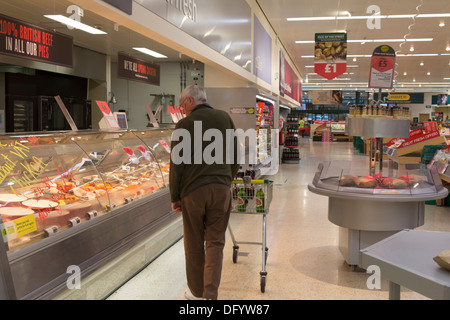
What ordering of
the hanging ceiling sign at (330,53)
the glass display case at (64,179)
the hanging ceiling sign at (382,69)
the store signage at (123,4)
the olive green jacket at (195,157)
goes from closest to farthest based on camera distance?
the glass display case at (64,179), the olive green jacket at (195,157), the store signage at (123,4), the hanging ceiling sign at (382,69), the hanging ceiling sign at (330,53)

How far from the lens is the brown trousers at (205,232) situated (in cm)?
329

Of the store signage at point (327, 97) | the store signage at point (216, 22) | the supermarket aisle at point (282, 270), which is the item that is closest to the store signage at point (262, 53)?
the store signage at point (216, 22)

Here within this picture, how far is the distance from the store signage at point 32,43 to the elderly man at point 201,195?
140 centimetres

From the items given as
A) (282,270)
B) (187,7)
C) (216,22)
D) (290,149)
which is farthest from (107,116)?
(290,149)

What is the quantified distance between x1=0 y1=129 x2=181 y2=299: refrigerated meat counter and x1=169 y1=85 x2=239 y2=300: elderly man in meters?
0.75

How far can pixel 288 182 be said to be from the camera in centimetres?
1067

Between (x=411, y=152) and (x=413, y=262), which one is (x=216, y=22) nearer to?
(x=411, y=152)

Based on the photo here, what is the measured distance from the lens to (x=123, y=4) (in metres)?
4.16

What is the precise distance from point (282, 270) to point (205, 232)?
1.34m

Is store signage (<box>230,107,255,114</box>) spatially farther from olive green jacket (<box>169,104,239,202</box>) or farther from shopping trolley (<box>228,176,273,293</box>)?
olive green jacket (<box>169,104,239,202</box>)

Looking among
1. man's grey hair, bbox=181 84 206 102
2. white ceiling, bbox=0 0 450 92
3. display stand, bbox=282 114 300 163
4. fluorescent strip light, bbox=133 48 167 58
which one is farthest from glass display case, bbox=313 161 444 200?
display stand, bbox=282 114 300 163

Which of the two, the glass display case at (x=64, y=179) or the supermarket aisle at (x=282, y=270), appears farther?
the supermarket aisle at (x=282, y=270)

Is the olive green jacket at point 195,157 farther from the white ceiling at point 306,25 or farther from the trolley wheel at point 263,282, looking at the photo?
the white ceiling at point 306,25

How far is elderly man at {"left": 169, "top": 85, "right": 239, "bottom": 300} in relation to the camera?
3287 mm
